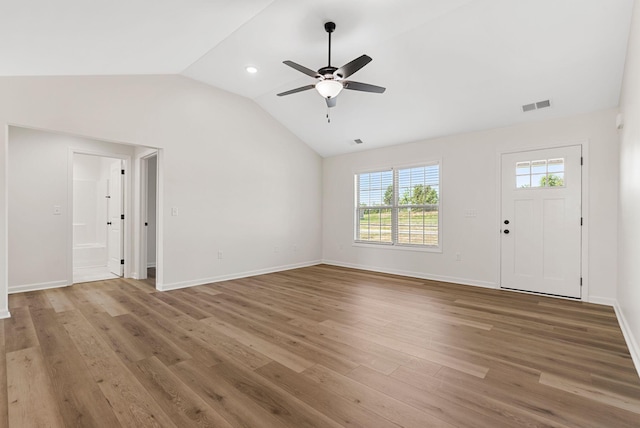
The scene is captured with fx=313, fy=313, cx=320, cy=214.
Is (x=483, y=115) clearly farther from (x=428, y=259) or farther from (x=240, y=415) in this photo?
(x=240, y=415)

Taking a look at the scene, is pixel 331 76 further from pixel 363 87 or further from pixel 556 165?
pixel 556 165

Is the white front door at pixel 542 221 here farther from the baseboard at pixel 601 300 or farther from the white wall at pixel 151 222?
the white wall at pixel 151 222

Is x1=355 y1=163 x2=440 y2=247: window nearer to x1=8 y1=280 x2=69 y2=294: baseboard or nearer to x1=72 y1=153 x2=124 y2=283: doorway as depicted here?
x1=72 y1=153 x2=124 y2=283: doorway

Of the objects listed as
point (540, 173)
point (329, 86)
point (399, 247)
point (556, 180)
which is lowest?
point (399, 247)

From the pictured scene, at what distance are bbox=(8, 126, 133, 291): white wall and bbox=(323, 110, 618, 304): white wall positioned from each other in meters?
4.80

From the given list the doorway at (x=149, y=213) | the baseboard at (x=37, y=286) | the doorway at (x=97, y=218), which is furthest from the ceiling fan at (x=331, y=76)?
the baseboard at (x=37, y=286)

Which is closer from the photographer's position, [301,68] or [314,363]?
[314,363]

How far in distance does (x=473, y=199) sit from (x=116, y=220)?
6398 mm

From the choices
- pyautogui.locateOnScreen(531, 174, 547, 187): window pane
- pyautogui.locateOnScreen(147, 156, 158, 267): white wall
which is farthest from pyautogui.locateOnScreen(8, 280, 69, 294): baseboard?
pyautogui.locateOnScreen(531, 174, 547, 187): window pane

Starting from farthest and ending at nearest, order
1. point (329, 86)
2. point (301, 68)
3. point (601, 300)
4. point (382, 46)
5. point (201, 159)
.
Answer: point (201, 159) → point (601, 300) → point (382, 46) → point (329, 86) → point (301, 68)

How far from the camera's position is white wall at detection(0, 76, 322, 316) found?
374 cm

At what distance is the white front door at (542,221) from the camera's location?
13.9 feet

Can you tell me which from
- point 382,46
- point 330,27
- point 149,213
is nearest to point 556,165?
point 382,46

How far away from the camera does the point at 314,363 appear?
7.95ft
